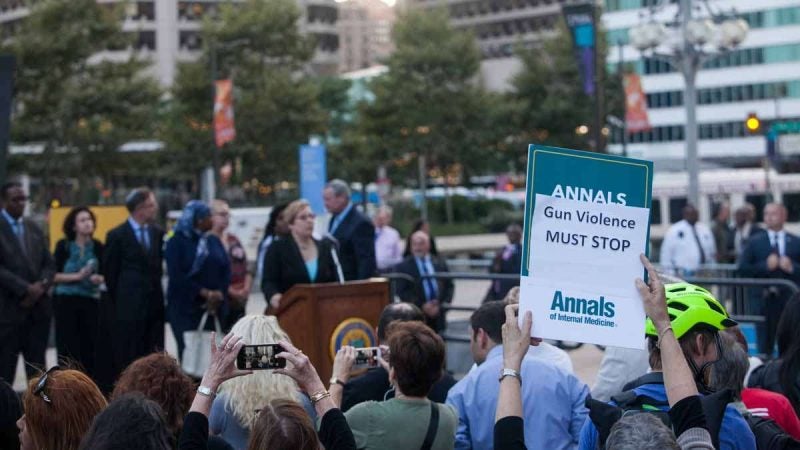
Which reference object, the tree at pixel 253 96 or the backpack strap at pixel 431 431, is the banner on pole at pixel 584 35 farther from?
the tree at pixel 253 96

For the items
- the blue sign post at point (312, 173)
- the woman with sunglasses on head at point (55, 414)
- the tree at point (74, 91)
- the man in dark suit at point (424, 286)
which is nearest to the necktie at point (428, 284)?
the man in dark suit at point (424, 286)

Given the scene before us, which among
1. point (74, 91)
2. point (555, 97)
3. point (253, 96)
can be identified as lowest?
point (74, 91)

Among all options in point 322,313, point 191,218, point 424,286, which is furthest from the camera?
point 424,286

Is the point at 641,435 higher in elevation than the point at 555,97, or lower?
lower

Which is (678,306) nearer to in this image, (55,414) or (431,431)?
(431,431)

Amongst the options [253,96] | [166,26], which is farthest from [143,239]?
[166,26]

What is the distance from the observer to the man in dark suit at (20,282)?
10.9 metres

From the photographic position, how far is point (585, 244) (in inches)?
168

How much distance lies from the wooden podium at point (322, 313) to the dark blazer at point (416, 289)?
436 cm

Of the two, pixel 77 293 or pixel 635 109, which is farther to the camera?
pixel 635 109

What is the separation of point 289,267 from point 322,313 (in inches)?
48.4

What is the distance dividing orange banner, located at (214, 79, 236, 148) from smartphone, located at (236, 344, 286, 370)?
35.9 metres

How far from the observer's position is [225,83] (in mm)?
41844

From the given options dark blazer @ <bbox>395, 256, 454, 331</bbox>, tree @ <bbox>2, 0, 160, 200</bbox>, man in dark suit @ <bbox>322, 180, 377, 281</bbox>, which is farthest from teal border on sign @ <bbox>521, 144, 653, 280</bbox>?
tree @ <bbox>2, 0, 160, 200</bbox>
